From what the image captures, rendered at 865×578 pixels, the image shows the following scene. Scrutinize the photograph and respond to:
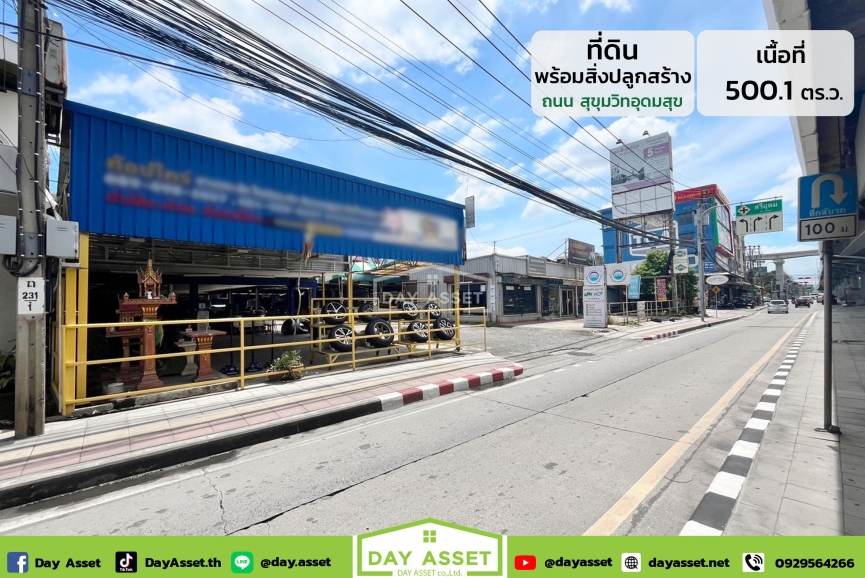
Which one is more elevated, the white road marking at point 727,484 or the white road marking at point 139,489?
the white road marking at point 727,484

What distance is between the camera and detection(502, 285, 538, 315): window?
2345 cm

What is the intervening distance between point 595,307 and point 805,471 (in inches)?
654

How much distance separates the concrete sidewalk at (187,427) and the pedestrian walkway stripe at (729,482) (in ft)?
14.1

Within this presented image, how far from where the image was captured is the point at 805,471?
3.54m

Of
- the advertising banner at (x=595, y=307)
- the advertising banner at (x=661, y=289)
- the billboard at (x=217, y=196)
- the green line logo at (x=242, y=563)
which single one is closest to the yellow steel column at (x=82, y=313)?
the billboard at (x=217, y=196)

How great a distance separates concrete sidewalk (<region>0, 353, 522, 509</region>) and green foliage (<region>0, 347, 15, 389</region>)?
337 centimetres

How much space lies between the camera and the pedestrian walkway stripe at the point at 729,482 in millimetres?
2691

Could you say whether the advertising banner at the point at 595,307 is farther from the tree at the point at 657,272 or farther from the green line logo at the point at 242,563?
the green line logo at the point at 242,563

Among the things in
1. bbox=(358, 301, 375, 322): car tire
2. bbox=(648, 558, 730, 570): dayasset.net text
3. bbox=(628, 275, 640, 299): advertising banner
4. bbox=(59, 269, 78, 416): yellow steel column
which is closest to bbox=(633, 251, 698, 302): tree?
bbox=(628, 275, 640, 299): advertising banner

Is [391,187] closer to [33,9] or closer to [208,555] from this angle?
[33,9]

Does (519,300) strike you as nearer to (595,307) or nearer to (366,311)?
(595,307)

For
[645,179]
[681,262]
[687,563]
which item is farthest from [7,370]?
[645,179]

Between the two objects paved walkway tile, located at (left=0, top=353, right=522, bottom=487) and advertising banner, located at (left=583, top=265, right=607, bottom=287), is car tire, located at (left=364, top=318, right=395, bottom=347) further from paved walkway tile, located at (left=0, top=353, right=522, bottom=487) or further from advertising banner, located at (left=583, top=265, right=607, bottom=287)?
advertising banner, located at (left=583, top=265, right=607, bottom=287)

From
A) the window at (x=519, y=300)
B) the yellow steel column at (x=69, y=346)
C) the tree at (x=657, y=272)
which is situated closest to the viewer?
the yellow steel column at (x=69, y=346)
